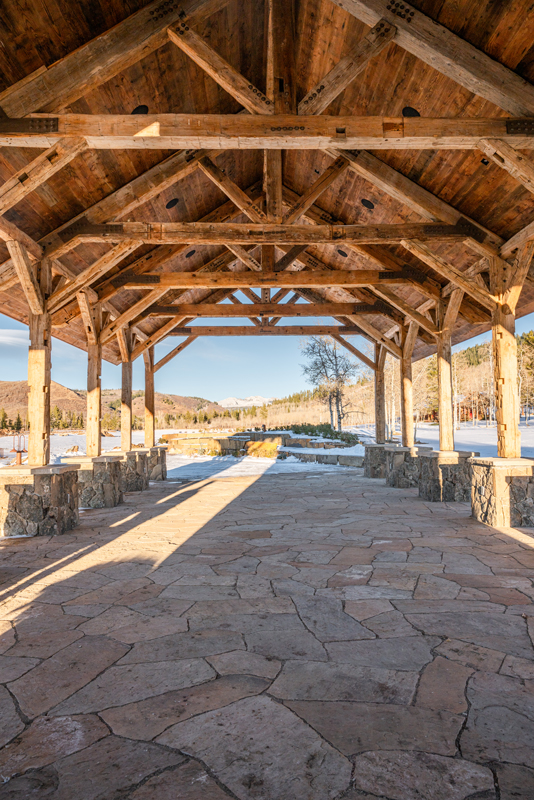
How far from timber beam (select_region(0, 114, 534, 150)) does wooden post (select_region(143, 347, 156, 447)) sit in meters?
8.11

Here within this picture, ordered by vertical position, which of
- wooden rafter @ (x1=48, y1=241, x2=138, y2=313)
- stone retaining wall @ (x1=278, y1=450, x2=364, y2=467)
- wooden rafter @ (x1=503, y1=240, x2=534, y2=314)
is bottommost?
stone retaining wall @ (x1=278, y1=450, x2=364, y2=467)

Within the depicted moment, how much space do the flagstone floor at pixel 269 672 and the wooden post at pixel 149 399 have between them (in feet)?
24.1

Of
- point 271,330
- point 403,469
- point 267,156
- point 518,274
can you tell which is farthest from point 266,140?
point 271,330

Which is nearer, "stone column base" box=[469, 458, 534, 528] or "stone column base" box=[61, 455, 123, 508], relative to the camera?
"stone column base" box=[469, 458, 534, 528]

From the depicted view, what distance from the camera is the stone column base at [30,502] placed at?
561 centimetres

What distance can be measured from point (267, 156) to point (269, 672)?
655cm

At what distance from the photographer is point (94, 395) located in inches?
330

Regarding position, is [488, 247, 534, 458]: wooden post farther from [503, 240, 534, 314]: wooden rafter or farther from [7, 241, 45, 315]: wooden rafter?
[7, 241, 45, 315]: wooden rafter

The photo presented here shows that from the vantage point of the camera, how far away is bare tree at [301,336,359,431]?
20.8 m

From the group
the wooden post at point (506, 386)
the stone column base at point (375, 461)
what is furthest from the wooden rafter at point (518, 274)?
the stone column base at point (375, 461)

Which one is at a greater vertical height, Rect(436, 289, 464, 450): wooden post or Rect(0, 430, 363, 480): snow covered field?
Rect(436, 289, 464, 450): wooden post

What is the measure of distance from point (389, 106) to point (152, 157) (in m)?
3.18

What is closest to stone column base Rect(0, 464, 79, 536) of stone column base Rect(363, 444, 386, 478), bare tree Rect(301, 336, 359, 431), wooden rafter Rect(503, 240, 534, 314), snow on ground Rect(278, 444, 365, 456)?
wooden rafter Rect(503, 240, 534, 314)

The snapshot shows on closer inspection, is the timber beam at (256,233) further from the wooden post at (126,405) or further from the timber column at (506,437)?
the wooden post at (126,405)
